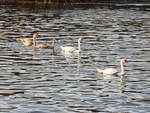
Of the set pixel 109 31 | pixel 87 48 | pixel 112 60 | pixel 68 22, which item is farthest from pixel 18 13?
pixel 112 60

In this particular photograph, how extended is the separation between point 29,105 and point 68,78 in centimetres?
595

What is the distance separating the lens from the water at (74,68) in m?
21.9

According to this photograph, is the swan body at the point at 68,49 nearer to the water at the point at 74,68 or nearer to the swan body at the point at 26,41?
the water at the point at 74,68

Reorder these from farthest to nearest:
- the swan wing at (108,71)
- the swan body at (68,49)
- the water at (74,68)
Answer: the swan body at (68,49) → the swan wing at (108,71) → the water at (74,68)

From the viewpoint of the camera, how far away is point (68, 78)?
2708 cm

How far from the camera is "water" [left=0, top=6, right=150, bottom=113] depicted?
2186 cm

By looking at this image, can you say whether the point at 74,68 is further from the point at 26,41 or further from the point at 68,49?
the point at 26,41

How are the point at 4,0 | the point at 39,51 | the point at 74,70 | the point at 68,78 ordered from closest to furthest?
the point at 68,78
the point at 74,70
the point at 39,51
the point at 4,0

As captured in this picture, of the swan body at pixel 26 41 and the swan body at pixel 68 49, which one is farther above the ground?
the swan body at pixel 68 49

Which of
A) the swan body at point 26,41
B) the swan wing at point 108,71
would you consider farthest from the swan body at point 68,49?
the swan wing at point 108,71

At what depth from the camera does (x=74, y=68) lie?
30250 millimetres

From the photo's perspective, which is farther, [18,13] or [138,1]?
[138,1]

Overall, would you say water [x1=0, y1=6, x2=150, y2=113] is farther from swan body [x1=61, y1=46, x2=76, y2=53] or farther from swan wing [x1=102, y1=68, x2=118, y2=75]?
swan body [x1=61, y1=46, x2=76, y2=53]

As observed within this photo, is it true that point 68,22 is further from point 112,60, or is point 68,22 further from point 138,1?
point 138,1
